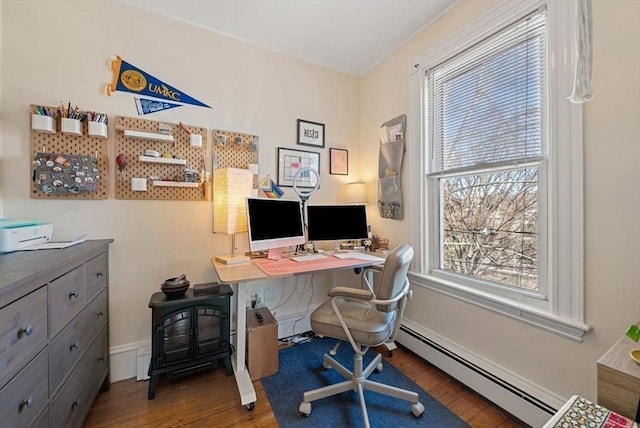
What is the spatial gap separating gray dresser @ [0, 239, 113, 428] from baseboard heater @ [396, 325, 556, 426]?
213 cm

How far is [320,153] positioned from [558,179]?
183cm

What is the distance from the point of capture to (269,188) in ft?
7.55

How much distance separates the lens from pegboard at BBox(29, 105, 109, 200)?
1553 mm

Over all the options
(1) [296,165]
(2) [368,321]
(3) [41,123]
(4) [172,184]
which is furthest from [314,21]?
(2) [368,321]

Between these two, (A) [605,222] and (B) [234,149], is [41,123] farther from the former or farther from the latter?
(A) [605,222]

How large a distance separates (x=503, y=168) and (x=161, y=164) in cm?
237

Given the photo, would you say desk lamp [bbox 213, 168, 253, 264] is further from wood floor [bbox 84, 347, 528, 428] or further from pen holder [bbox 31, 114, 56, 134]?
pen holder [bbox 31, 114, 56, 134]

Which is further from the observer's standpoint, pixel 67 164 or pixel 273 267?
pixel 273 267

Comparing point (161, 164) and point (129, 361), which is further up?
point (161, 164)

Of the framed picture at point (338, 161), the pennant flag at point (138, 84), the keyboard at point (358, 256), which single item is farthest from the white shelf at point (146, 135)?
the keyboard at point (358, 256)

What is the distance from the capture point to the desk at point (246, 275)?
150 cm

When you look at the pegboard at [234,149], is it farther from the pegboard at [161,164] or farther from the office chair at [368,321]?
the office chair at [368,321]

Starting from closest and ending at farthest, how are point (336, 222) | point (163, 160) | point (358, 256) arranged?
point (163, 160)
point (358, 256)
point (336, 222)

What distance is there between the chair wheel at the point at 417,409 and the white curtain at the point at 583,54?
5.35 feet
